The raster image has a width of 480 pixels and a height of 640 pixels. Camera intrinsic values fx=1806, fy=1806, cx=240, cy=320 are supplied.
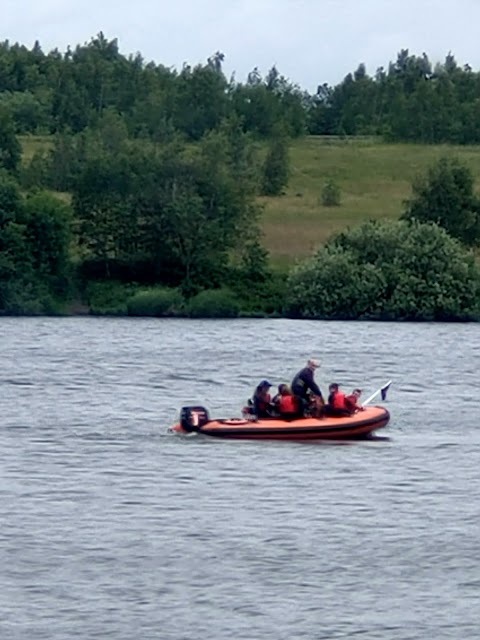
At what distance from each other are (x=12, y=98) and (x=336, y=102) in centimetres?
3500

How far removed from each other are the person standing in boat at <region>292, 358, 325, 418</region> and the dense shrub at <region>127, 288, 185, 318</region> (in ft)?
159

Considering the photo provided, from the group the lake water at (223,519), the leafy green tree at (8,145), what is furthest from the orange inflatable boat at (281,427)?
the leafy green tree at (8,145)

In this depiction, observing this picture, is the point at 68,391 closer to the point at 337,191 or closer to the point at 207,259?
the point at 207,259

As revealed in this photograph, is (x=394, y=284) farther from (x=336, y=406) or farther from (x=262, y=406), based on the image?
(x=262, y=406)

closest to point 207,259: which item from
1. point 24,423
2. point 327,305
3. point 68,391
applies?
point 327,305

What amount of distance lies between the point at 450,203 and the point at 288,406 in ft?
195

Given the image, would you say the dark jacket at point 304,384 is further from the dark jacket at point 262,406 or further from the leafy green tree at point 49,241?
the leafy green tree at point 49,241

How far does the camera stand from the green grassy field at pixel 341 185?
331ft

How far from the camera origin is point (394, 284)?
8694 cm

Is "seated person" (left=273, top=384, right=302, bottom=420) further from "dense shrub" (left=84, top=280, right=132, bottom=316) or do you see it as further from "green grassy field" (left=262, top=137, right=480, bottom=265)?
"green grassy field" (left=262, top=137, right=480, bottom=265)

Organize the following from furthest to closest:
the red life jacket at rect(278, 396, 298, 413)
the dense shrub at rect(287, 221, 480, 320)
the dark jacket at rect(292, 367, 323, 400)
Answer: the dense shrub at rect(287, 221, 480, 320) < the red life jacket at rect(278, 396, 298, 413) < the dark jacket at rect(292, 367, 323, 400)

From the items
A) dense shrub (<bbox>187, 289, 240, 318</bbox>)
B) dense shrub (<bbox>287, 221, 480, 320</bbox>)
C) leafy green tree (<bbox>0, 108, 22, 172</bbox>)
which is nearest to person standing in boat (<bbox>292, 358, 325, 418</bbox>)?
dense shrub (<bbox>287, 221, 480, 320</bbox>)

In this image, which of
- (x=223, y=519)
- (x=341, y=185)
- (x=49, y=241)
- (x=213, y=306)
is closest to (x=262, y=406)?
(x=223, y=519)

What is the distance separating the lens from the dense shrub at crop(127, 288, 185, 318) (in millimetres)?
87625
